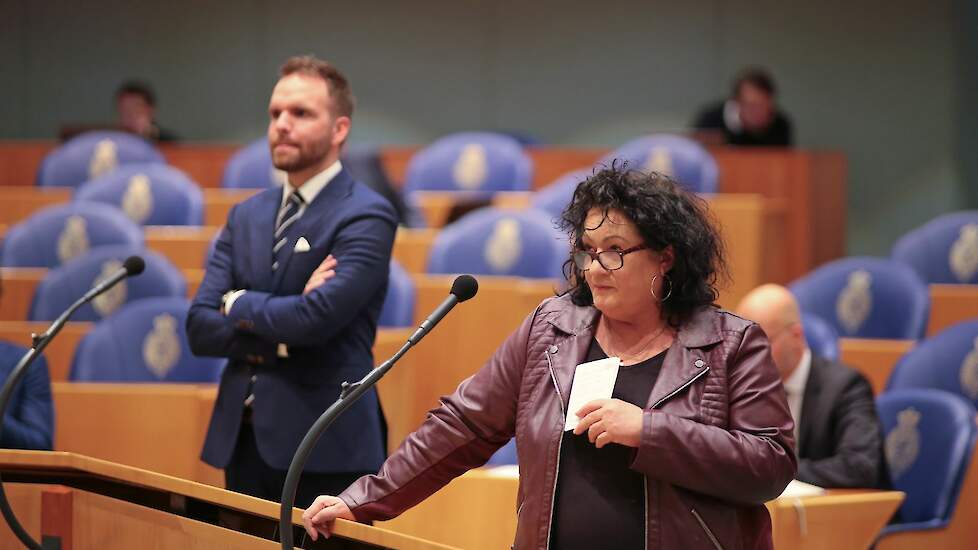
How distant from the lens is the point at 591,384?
221cm

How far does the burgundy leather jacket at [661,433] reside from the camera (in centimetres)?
210

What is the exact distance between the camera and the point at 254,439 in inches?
121

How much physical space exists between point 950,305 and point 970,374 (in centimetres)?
109

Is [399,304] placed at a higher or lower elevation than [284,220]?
lower

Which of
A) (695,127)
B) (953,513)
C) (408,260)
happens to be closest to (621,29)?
(695,127)

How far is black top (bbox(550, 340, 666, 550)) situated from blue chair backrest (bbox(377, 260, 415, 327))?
252 cm

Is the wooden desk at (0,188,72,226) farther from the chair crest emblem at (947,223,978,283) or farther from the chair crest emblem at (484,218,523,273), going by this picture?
the chair crest emblem at (947,223,978,283)

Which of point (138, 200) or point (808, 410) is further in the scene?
point (138, 200)

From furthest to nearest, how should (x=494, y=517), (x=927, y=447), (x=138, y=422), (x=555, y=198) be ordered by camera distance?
(x=555, y=198)
(x=138, y=422)
(x=927, y=447)
(x=494, y=517)

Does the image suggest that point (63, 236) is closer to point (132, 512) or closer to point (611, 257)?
point (132, 512)

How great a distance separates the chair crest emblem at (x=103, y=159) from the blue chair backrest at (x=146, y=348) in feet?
10.1

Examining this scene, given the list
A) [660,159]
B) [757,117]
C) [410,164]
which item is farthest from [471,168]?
[757,117]

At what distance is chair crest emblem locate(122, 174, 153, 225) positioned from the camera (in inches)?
259

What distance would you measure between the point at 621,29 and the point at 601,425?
8.06m
